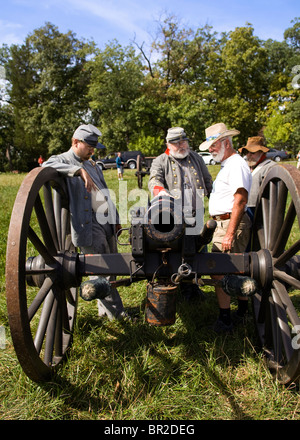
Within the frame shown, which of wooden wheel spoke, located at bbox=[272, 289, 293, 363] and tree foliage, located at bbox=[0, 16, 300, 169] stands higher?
tree foliage, located at bbox=[0, 16, 300, 169]

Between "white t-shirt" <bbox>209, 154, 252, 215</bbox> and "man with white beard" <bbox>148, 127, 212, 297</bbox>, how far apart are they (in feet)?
0.97

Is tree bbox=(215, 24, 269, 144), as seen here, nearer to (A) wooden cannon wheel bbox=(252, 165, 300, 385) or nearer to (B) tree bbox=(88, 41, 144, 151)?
(B) tree bbox=(88, 41, 144, 151)

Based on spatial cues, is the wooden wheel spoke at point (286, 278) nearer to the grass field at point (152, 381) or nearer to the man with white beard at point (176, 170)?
the grass field at point (152, 381)

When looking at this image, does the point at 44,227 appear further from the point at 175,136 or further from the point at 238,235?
the point at 238,235

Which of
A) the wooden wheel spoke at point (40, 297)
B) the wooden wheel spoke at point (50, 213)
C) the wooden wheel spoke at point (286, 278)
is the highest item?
the wooden wheel spoke at point (50, 213)

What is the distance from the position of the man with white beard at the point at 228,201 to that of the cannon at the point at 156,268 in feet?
0.83

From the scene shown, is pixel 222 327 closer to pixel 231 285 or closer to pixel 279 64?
pixel 231 285

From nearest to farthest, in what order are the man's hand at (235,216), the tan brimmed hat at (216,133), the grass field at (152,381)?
the grass field at (152,381) → the man's hand at (235,216) → the tan brimmed hat at (216,133)

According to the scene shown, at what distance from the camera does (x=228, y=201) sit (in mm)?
3402

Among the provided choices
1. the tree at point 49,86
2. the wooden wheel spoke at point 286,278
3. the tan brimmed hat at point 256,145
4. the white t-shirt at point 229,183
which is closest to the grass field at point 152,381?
the wooden wheel spoke at point 286,278

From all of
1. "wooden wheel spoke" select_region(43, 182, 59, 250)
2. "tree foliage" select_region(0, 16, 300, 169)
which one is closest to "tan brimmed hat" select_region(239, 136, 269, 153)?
"wooden wheel spoke" select_region(43, 182, 59, 250)

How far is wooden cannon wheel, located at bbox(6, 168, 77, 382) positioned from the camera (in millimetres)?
2038

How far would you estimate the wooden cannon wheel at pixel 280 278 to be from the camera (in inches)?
88.7

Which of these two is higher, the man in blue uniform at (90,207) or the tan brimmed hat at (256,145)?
the tan brimmed hat at (256,145)
